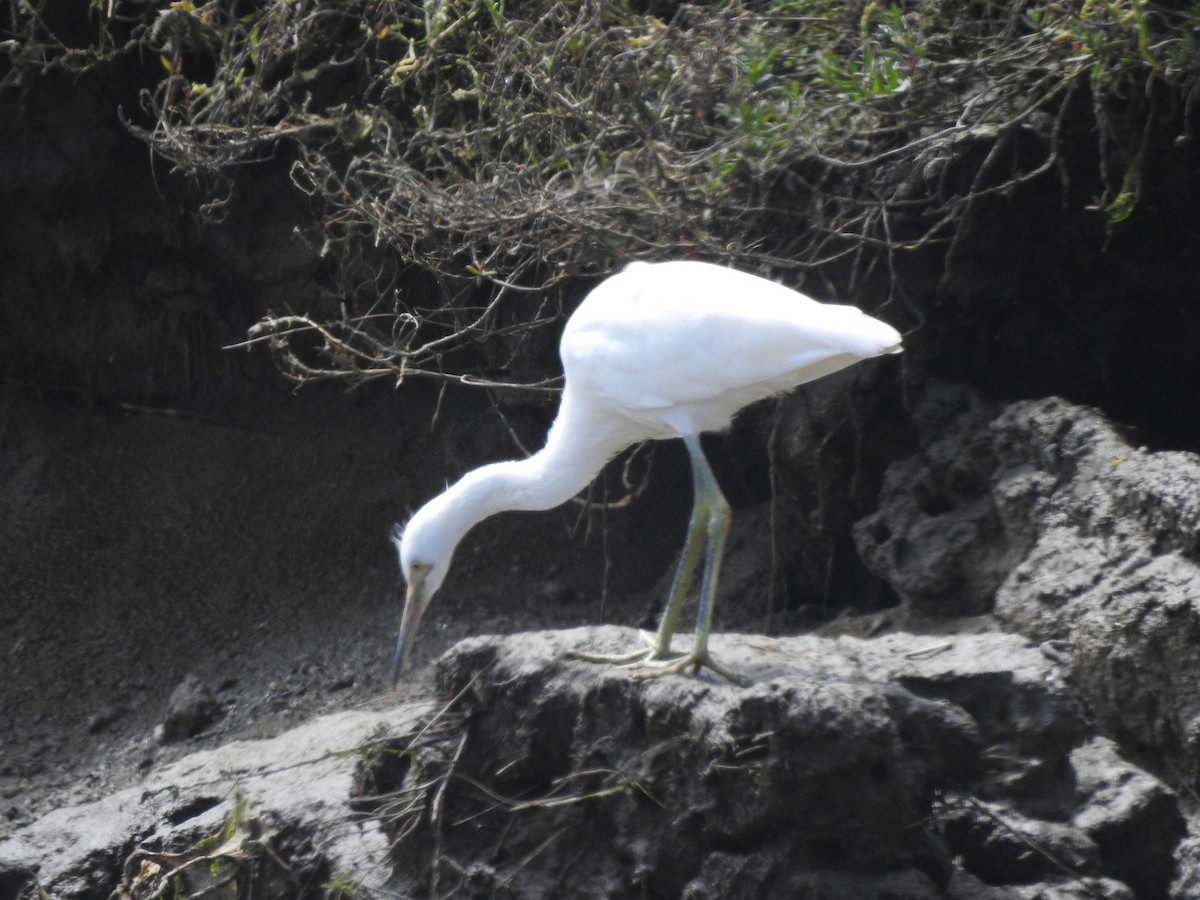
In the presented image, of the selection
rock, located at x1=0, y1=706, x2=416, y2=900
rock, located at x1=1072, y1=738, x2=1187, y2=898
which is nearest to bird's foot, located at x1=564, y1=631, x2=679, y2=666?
rock, located at x1=0, y1=706, x2=416, y2=900

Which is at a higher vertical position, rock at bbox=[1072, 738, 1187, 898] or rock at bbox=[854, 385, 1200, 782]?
rock at bbox=[854, 385, 1200, 782]

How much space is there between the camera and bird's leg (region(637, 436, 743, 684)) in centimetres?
351

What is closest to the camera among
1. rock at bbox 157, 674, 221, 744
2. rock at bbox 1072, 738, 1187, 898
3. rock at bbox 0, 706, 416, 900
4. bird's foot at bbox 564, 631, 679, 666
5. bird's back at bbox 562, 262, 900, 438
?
rock at bbox 1072, 738, 1187, 898

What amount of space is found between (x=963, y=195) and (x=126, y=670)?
4.10m

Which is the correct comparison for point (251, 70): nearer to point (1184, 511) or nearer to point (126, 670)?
point (126, 670)

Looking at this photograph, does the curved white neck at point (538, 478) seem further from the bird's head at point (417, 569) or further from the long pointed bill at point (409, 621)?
the long pointed bill at point (409, 621)

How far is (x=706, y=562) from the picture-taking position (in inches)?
150

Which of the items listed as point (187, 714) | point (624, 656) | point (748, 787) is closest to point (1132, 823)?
point (748, 787)

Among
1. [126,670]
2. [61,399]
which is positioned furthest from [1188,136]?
[61,399]

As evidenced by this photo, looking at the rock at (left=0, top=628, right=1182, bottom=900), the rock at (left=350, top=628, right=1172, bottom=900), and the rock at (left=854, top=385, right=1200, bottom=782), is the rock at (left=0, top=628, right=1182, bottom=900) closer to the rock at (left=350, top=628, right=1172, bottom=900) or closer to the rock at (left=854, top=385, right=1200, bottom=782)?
the rock at (left=350, top=628, right=1172, bottom=900)

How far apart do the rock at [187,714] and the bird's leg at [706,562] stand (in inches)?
101

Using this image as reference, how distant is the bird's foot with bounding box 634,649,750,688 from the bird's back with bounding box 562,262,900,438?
73 centimetres

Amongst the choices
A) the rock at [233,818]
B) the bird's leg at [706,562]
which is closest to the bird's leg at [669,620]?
the bird's leg at [706,562]

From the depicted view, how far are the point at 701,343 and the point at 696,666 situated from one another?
930 mm
